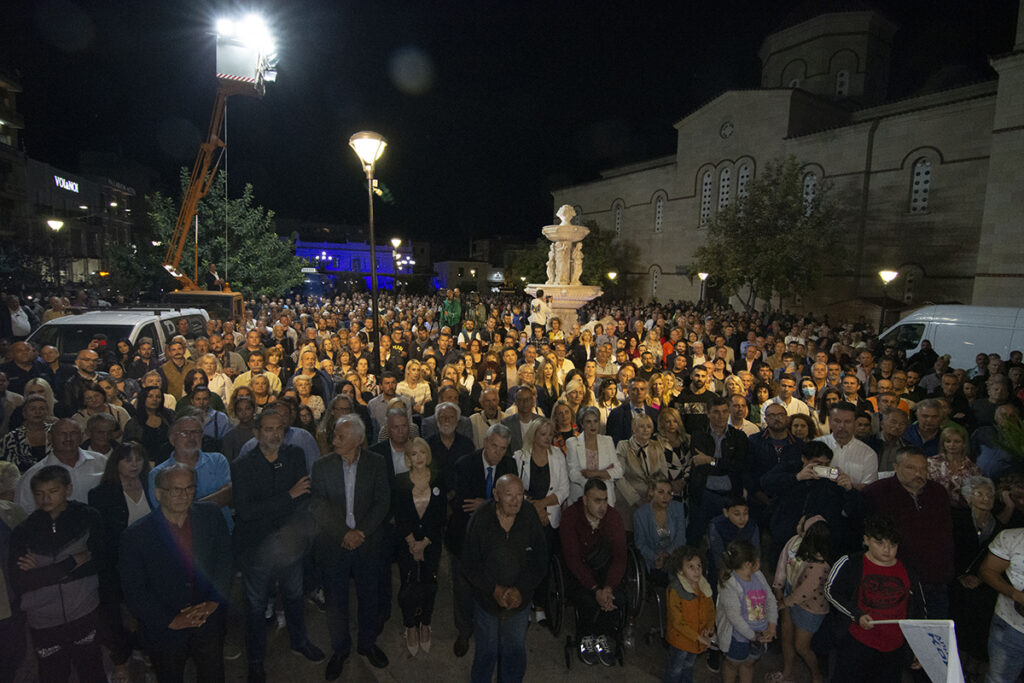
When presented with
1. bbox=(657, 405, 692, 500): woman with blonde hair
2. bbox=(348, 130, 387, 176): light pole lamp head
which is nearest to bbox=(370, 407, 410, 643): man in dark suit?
bbox=(657, 405, 692, 500): woman with blonde hair

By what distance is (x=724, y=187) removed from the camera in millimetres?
29562

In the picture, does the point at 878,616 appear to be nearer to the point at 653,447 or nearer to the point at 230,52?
the point at 653,447

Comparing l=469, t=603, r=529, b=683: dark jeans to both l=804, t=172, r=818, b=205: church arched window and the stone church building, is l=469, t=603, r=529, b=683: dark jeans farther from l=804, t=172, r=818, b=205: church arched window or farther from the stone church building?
l=804, t=172, r=818, b=205: church arched window

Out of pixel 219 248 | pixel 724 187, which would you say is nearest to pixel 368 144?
pixel 219 248

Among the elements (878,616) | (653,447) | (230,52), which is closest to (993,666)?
(878,616)

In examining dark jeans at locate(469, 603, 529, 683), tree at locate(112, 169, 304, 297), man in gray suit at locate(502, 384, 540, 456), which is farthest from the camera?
tree at locate(112, 169, 304, 297)

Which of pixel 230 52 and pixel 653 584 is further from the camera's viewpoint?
pixel 230 52

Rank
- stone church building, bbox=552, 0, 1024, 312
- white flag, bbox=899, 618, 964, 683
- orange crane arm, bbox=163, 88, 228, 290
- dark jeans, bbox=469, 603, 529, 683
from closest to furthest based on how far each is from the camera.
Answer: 1. white flag, bbox=899, 618, 964, 683
2. dark jeans, bbox=469, 603, 529, 683
3. orange crane arm, bbox=163, 88, 228, 290
4. stone church building, bbox=552, 0, 1024, 312

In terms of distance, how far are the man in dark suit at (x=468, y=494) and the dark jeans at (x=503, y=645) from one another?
1.76 ft

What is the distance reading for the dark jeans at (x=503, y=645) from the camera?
334cm

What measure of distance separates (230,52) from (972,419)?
20.2m

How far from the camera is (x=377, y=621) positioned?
400cm

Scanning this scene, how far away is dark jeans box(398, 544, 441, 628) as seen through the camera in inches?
152

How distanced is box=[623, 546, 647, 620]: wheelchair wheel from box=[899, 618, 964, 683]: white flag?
2.12 meters
